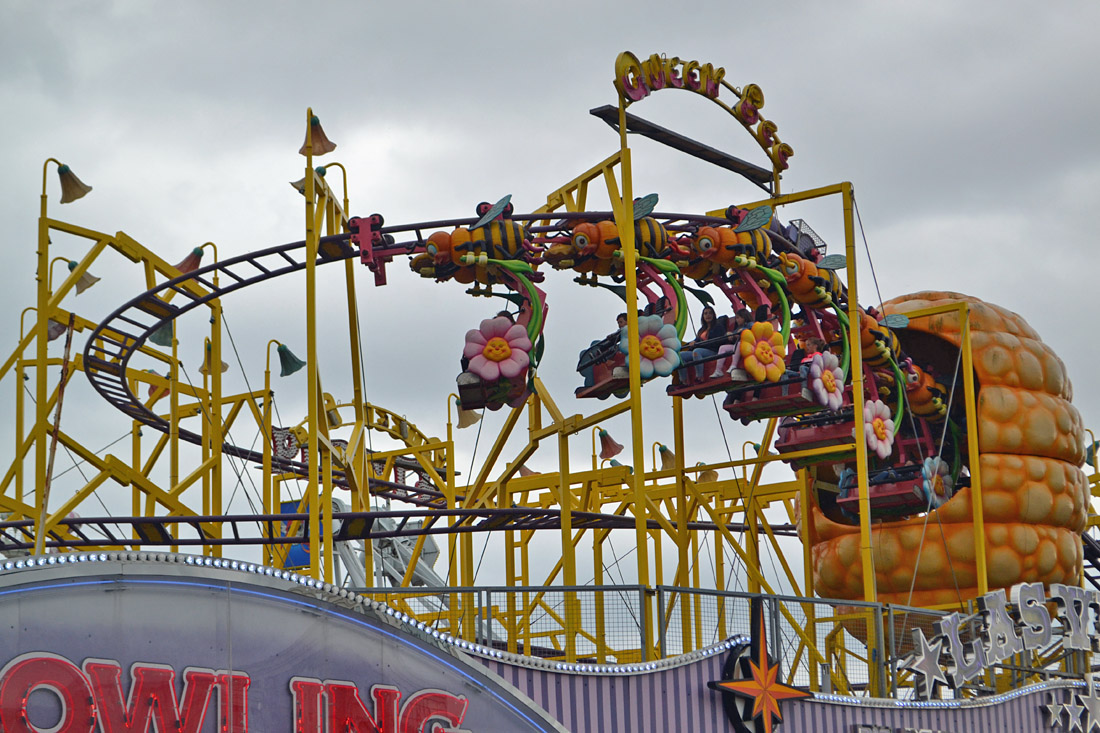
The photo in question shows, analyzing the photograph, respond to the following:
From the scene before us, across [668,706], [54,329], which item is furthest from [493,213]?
[54,329]

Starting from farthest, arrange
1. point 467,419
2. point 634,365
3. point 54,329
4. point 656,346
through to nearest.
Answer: point 467,419
point 54,329
point 656,346
point 634,365

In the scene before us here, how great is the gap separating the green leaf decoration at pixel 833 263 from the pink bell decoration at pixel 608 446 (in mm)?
9765

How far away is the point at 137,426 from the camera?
972 inches

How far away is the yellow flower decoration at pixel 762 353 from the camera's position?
51.9 ft

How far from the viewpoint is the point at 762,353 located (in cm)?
1595

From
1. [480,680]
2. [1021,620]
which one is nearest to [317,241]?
[480,680]

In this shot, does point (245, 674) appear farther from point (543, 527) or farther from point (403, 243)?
point (543, 527)

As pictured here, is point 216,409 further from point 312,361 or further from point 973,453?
point 973,453

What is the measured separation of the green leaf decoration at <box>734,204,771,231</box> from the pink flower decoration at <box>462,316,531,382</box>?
3049mm

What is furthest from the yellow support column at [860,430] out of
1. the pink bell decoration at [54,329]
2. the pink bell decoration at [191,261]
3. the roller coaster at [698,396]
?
the pink bell decoration at [54,329]

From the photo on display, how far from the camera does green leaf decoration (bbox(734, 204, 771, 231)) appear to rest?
16703mm

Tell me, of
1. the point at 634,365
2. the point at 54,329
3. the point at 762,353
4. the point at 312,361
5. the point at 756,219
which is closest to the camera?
the point at 634,365

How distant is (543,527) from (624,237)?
7.17 metres

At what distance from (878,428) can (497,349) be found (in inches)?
229
